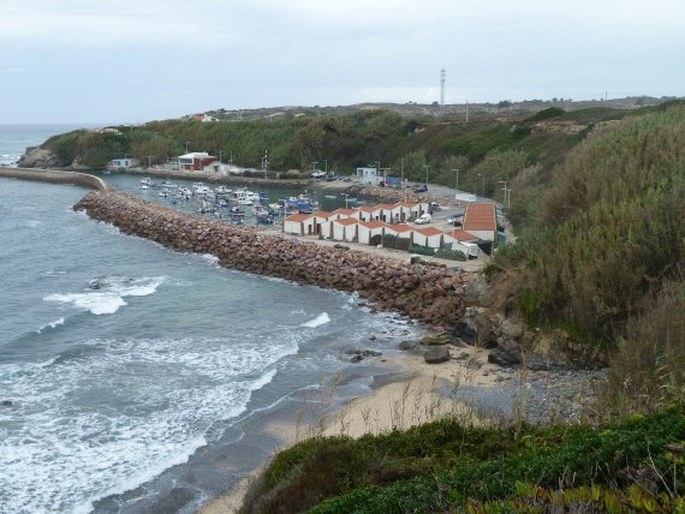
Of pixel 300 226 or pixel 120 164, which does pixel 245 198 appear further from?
pixel 120 164

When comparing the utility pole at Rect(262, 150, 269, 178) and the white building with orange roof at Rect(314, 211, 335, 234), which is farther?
the utility pole at Rect(262, 150, 269, 178)

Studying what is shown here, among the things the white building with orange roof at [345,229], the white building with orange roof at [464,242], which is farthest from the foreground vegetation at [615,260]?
the white building with orange roof at [345,229]

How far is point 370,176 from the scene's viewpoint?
7706 centimetres

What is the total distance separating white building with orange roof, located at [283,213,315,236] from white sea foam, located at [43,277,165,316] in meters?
11.5

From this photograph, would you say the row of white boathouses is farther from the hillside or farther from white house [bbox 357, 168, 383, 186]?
white house [bbox 357, 168, 383, 186]

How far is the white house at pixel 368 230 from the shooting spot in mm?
39312

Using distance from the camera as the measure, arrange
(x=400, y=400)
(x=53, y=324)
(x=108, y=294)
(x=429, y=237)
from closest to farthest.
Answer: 1. (x=400, y=400)
2. (x=53, y=324)
3. (x=108, y=294)
4. (x=429, y=237)

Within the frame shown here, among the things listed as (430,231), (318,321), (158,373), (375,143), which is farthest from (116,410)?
(375,143)

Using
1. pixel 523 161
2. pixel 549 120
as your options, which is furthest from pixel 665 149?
pixel 549 120

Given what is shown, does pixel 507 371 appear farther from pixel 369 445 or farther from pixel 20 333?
pixel 20 333

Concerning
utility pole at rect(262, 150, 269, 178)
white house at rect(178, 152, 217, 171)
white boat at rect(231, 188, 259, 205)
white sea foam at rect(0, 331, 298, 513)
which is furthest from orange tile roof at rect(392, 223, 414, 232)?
white house at rect(178, 152, 217, 171)

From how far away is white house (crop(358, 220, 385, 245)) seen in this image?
39312mm

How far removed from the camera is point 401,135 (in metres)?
91.7

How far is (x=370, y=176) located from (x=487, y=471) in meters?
70.2
